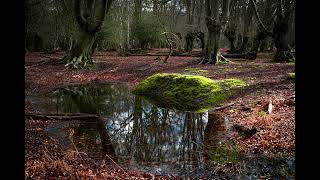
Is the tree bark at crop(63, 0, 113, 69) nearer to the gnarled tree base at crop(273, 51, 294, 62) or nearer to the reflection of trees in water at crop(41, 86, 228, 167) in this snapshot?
the reflection of trees in water at crop(41, 86, 228, 167)

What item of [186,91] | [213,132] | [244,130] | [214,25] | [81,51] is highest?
[214,25]

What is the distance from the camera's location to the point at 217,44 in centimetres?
2638

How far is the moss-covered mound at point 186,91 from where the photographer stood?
1409cm

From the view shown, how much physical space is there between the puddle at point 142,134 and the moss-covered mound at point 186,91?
3.04 ft

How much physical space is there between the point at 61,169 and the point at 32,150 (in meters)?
1.69

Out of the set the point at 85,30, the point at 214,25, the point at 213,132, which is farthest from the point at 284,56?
the point at 213,132

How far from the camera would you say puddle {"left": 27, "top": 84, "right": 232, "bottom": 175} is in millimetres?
7802

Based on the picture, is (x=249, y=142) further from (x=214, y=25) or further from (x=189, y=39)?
(x=189, y=39)

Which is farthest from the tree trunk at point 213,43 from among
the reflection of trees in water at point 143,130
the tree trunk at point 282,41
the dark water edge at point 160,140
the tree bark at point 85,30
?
the dark water edge at point 160,140

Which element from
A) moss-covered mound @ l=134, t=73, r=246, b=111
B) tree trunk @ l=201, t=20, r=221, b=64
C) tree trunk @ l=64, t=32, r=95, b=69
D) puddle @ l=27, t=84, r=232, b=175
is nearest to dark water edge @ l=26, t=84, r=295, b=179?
puddle @ l=27, t=84, r=232, b=175

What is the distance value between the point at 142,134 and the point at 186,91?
19.0 ft

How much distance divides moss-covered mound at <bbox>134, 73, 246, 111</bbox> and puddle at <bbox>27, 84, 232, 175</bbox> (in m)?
0.93

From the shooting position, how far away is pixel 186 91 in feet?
50.8

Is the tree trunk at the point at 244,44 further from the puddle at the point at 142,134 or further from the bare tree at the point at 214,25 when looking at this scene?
the puddle at the point at 142,134
